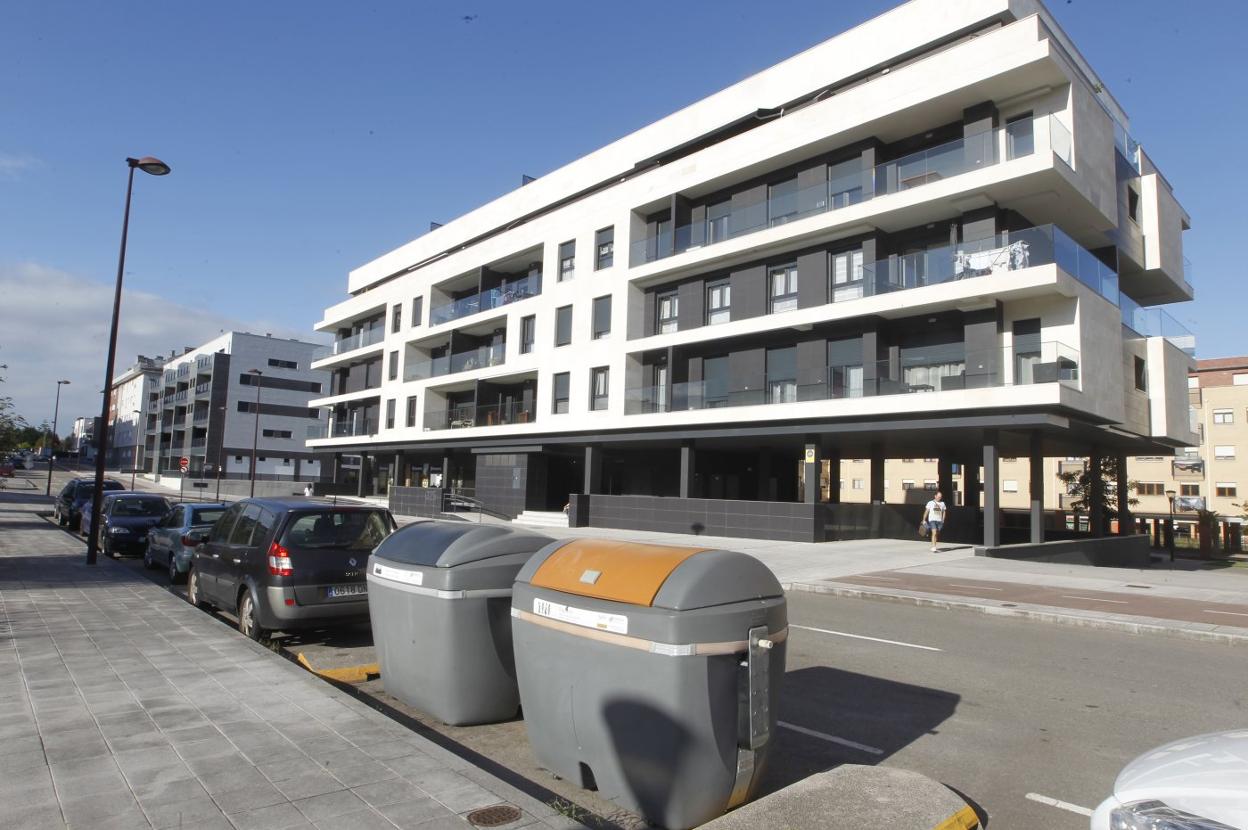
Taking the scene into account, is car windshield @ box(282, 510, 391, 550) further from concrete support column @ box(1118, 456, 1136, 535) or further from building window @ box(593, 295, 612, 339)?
concrete support column @ box(1118, 456, 1136, 535)

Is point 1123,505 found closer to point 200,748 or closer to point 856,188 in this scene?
point 856,188

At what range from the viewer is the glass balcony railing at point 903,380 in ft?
66.8

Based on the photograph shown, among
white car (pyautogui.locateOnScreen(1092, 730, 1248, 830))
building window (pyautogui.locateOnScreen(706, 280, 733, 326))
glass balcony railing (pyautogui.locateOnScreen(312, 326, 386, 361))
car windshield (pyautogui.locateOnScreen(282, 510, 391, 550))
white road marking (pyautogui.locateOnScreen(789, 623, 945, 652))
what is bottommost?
white road marking (pyautogui.locateOnScreen(789, 623, 945, 652))

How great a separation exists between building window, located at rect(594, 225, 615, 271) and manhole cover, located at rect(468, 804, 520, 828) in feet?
100

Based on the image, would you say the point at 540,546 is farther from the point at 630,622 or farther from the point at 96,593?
the point at 96,593

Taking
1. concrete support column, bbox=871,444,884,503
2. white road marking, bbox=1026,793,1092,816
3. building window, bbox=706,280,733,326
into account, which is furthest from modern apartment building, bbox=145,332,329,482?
white road marking, bbox=1026,793,1092,816

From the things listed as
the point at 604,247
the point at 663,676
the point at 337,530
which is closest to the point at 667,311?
the point at 604,247

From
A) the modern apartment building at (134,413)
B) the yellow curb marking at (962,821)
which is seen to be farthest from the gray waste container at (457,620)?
the modern apartment building at (134,413)

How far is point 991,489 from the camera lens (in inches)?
839

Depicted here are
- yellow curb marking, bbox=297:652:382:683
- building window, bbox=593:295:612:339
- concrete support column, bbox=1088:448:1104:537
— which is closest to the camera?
yellow curb marking, bbox=297:652:382:683

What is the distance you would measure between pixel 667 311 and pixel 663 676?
1107 inches

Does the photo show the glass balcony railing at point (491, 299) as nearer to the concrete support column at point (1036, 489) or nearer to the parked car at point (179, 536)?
the concrete support column at point (1036, 489)

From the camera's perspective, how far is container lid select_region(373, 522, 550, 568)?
5.27 meters

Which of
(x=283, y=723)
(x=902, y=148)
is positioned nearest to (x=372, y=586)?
(x=283, y=723)
